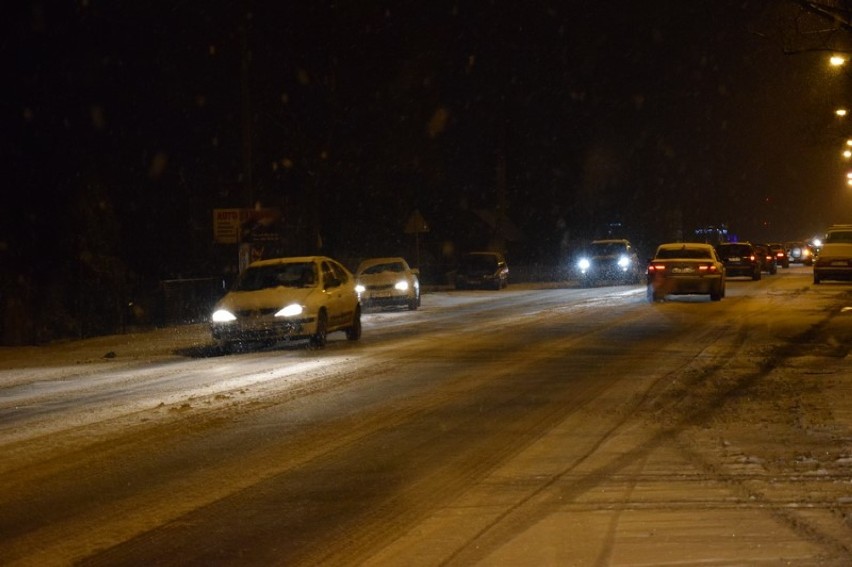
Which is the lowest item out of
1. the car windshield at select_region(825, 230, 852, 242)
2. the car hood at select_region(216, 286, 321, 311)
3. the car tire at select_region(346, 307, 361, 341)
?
the car tire at select_region(346, 307, 361, 341)

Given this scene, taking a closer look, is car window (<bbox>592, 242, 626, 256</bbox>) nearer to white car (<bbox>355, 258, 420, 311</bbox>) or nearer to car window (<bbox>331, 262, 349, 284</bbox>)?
white car (<bbox>355, 258, 420, 311</bbox>)

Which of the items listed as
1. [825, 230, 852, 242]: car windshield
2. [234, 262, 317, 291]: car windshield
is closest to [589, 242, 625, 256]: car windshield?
[825, 230, 852, 242]: car windshield

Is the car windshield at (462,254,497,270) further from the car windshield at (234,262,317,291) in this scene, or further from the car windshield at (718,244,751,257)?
the car windshield at (234,262,317,291)

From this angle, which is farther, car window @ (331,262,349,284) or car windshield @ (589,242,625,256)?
car windshield @ (589,242,625,256)

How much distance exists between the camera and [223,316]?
65.8ft

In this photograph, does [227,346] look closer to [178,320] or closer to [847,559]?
[178,320]

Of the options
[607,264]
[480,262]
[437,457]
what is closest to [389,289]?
[480,262]

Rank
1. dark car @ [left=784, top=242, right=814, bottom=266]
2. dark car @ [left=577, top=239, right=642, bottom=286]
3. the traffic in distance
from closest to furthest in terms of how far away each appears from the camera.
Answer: the traffic in distance
dark car @ [left=577, top=239, right=642, bottom=286]
dark car @ [left=784, top=242, right=814, bottom=266]

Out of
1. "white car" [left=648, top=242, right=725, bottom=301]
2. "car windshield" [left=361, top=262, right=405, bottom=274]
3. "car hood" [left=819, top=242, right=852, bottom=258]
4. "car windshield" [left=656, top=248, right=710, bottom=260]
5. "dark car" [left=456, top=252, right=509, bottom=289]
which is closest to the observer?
"white car" [left=648, top=242, right=725, bottom=301]

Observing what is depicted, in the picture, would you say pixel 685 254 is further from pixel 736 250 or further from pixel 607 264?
pixel 736 250

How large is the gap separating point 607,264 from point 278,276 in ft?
92.2

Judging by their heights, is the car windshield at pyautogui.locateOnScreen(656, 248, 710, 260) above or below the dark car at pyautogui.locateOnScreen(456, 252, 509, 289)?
above

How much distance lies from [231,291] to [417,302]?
12.7 metres

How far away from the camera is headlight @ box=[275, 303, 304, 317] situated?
65.1 feet
